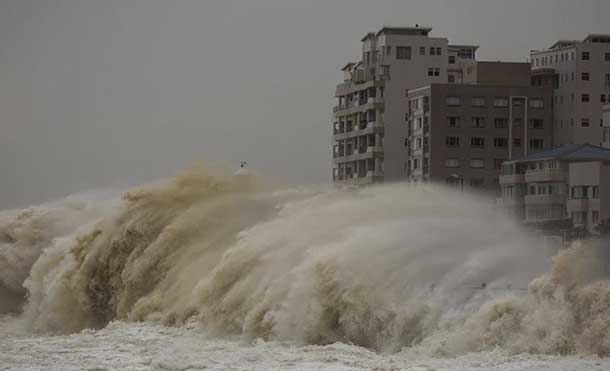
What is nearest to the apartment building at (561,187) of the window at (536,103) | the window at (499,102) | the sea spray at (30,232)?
the window at (499,102)

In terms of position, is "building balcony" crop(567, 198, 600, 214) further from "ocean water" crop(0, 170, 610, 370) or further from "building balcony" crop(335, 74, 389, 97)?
"ocean water" crop(0, 170, 610, 370)

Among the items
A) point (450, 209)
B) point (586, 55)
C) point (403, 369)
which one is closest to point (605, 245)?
point (403, 369)

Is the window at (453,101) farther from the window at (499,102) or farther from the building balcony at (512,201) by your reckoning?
the building balcony at (512,201)

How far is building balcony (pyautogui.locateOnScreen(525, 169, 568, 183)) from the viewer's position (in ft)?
230

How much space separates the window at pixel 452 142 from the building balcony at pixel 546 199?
35.7 ft

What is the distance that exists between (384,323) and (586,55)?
65.0 meters

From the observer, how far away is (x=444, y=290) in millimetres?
25281

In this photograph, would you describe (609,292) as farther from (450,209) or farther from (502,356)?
(450,209)

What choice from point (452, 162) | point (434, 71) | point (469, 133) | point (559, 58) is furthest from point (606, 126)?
point (434, 71)

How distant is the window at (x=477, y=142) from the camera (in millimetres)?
83562

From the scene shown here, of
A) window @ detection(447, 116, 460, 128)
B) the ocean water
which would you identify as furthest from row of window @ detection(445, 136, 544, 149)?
the ocean water

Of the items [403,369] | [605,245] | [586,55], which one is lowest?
[403,369]

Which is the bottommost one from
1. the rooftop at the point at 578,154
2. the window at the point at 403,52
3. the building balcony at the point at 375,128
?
the rooftop at the point at 578,154

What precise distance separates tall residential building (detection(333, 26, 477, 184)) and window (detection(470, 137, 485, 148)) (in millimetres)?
6106
